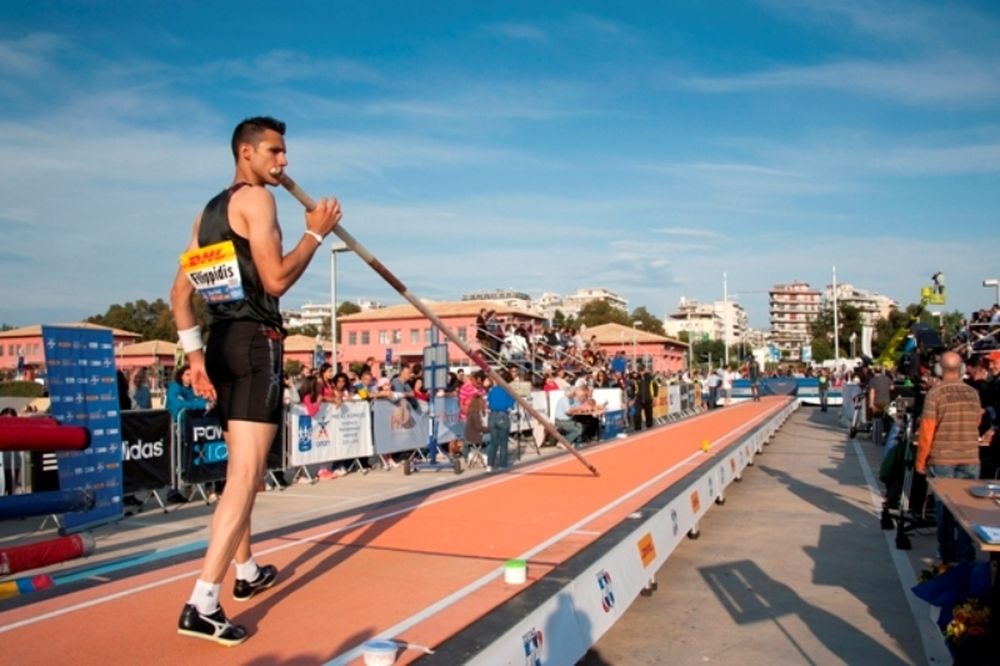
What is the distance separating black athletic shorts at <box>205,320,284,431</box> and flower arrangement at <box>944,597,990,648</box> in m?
3.79

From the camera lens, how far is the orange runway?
11.5 ft

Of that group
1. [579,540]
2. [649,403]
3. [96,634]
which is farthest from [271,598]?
[649,403]

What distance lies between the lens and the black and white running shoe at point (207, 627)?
3486mm

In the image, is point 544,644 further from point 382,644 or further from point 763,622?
point 763,622

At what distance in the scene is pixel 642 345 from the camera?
317 ft

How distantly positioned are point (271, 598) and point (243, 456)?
1.02 meters

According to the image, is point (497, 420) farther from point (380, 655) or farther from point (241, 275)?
point (380, 655)

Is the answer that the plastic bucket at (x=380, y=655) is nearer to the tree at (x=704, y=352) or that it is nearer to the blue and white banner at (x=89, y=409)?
the blue and white banner at (x=89, y=409)

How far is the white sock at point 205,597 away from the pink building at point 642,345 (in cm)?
6089

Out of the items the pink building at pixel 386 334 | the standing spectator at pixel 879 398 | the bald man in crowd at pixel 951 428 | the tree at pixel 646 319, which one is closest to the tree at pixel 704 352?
the tree at pixel 646 319

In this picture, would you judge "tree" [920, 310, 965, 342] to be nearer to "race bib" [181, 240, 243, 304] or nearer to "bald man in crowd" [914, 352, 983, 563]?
"bald man in crowd" [914, 352, 983, 563]

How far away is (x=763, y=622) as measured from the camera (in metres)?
6.17

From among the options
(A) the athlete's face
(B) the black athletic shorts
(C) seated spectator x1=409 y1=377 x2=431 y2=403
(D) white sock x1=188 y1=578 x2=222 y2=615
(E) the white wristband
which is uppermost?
(A) the athlete's face

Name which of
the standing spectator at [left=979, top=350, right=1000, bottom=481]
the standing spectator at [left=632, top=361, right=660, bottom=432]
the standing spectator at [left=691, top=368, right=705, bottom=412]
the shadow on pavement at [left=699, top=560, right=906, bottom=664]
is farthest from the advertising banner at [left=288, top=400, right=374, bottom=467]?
the standing spectator at [left=691, top=368, right=705, bottom=412]
